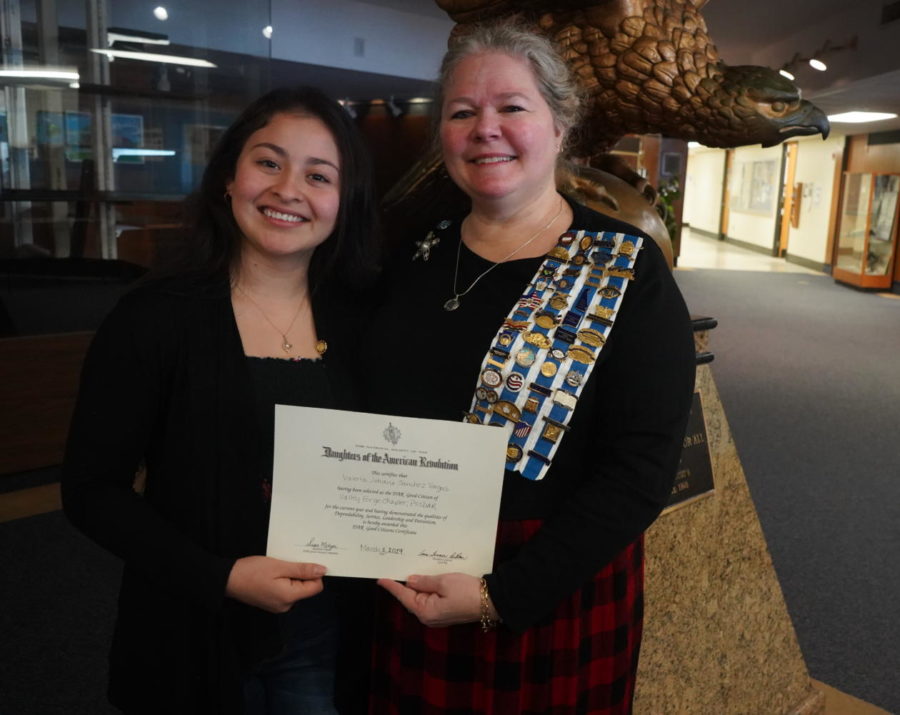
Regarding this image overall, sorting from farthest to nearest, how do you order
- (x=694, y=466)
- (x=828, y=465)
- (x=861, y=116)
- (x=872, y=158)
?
(x=872, y=158)
(x=861, y=116)
(x=828, y=465)
(x=694, y=466)

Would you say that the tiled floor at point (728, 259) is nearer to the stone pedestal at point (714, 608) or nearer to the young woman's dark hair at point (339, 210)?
the stone pedestal at point (714, 608)

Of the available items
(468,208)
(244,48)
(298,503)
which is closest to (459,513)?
(298,503)

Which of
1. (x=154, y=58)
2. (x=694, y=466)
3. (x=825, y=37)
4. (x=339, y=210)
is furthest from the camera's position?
(x=825, y=37)

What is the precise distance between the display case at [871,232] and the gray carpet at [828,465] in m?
1.82

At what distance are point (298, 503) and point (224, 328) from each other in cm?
28

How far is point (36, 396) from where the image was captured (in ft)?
13.0

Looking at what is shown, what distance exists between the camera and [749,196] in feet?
58.1

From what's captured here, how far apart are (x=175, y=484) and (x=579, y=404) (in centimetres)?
57

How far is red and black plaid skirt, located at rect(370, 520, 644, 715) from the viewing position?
1.19 meters

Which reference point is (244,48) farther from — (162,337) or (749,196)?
(749,196)

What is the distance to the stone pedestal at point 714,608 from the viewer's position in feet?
6.18

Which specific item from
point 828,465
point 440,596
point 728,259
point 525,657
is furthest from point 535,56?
point 728,259

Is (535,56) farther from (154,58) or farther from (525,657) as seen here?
(154,58)

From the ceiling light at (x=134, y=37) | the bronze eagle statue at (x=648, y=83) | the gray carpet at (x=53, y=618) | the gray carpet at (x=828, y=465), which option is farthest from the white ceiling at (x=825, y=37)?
the gray carpet at (x=53, y=618)
